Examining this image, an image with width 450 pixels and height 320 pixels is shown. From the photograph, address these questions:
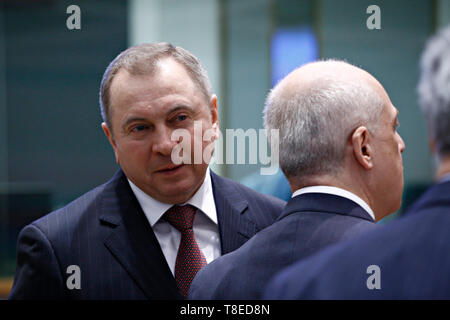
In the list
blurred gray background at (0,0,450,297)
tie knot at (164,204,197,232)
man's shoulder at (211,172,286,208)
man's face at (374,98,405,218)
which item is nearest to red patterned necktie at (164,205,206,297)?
tie knot at (164,204,197,232)

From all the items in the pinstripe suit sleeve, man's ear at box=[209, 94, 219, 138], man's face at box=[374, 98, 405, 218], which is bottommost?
the pinstripe suit sleeve

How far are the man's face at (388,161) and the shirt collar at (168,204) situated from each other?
0.60 meters

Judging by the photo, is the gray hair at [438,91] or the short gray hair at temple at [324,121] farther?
the short gray hair at temple at [324,121]

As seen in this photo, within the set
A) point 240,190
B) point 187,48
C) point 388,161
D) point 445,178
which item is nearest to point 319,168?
point 388,161

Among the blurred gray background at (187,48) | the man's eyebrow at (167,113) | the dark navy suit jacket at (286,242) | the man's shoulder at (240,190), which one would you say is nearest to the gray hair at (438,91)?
the dark navy suit jacket at (286,242)

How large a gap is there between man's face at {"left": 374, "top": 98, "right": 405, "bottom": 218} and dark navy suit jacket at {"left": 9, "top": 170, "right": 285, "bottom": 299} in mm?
521

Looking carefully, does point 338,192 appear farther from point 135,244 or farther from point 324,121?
point 135,244

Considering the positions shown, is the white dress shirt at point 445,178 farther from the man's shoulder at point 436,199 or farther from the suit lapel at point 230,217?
the suit lapel at point 230,217

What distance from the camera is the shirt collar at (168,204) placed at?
1.70 meters

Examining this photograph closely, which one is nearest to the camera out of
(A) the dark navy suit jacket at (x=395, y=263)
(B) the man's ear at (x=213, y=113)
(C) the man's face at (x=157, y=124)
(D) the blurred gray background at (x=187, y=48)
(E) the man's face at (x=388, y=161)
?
(A) the dark navy suit jacket at (x=395, y=263)

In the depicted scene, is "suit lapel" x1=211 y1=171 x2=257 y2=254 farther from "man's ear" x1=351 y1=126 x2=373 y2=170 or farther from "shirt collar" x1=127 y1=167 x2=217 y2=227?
"man's ear" x1=351 y1=126 x2=373 y2=170

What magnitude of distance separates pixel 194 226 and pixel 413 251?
40.9 inches

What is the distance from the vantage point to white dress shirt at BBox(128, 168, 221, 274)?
1687mm
